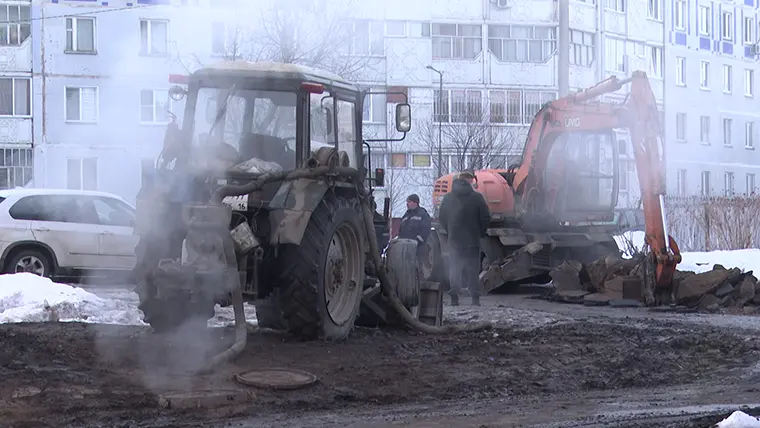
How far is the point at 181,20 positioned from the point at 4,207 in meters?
7.58

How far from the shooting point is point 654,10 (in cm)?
4772

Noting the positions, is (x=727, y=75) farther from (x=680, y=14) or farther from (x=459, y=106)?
(x=459, y=106)

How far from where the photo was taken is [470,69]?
4234 cm

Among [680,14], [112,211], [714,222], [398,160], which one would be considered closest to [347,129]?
[112,211]

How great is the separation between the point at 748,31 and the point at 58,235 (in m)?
31.7

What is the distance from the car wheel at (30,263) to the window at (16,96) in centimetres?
215

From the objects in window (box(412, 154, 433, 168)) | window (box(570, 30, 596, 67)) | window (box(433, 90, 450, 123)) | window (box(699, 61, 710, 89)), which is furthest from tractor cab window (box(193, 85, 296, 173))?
window (box(570, 30, 596, 67))

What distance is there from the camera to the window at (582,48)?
44781 mm

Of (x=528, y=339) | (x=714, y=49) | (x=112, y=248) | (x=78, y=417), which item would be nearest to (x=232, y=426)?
(x=78, y=417)

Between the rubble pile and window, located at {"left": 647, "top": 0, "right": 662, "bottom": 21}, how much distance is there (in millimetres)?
31883

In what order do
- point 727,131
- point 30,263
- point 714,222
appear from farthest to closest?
point 727,131 < point 714,222 < point 30,263

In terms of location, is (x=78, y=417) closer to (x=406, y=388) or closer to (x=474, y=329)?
(x=406, y=388)

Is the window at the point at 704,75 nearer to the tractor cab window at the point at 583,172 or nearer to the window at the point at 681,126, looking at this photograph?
the window at the point at 681,126

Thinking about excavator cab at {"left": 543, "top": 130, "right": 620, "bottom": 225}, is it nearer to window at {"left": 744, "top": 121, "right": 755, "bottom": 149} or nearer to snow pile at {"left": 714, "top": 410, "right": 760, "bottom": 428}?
snow pile at {"left": 714, "top": 410, "right": 760, "bottom": 428}
